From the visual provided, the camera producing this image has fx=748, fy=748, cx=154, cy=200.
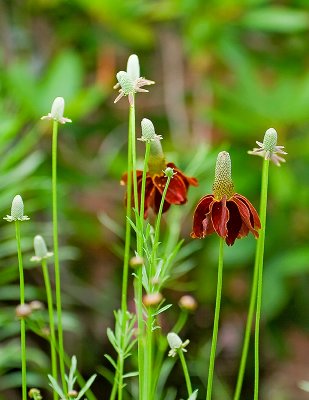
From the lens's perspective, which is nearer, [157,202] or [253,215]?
[253,215]

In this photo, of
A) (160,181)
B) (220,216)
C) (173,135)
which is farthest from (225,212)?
(173,135)

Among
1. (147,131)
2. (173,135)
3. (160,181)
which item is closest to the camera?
(147,131)

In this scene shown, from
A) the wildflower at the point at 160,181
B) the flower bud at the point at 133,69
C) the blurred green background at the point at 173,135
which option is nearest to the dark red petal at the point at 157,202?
the wildflower at the point at 160,181

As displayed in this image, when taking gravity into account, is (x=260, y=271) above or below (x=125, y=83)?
below

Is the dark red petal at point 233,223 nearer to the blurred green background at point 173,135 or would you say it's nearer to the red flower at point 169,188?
the red flower at point 169,188

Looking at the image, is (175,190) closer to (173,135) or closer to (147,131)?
(147,131)

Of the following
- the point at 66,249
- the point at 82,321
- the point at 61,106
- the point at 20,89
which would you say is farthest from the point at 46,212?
the point at 61,106

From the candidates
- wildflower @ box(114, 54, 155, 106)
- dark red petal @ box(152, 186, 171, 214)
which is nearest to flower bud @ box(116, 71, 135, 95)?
wildflower @ box(114, 54, 155, 106)
